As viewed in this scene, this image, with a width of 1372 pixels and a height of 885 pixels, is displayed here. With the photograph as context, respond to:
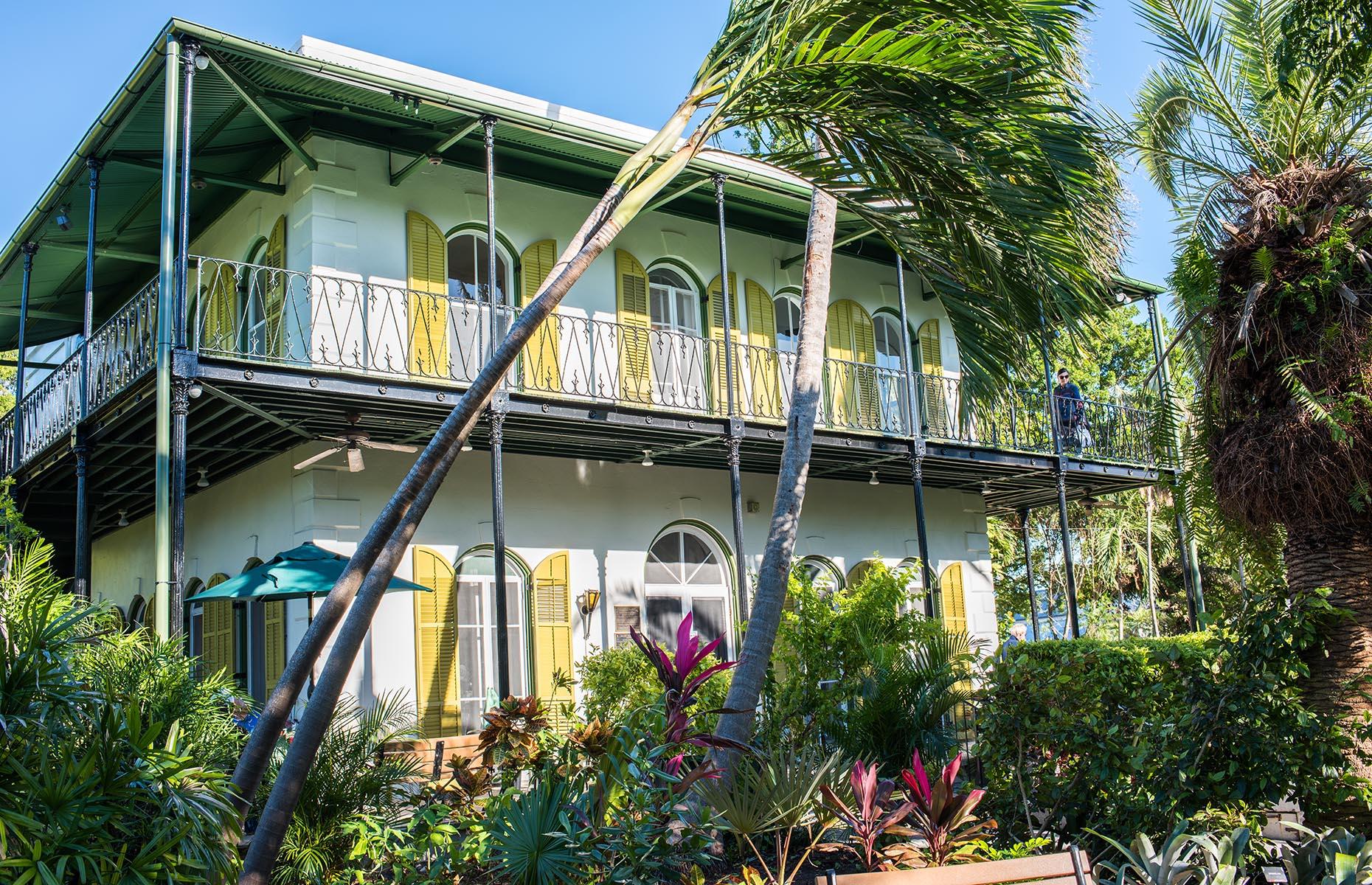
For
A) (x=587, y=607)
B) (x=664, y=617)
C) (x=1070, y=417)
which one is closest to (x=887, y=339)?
(x=1070, y=417)

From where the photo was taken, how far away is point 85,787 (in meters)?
3.97

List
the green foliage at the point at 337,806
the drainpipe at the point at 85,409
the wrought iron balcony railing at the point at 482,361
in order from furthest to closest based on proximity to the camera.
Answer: the drainpipe at the point at 85,409 → the wrought iron balcony railing at the point at 482,361 → the green foliage at the point at 337,806

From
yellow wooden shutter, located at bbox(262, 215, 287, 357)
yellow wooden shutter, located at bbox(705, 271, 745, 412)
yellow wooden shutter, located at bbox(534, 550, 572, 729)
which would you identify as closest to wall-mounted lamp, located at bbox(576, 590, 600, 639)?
yellow wooden shutter, located at bbox(534, 550, 572, 729)

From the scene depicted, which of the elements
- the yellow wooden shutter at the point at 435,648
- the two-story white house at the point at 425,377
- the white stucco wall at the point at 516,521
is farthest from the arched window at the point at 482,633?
the white stucco wall at the point at 516,521

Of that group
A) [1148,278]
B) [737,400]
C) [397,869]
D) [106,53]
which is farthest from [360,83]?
[1148,278]

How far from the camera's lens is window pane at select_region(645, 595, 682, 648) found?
44.1 feet

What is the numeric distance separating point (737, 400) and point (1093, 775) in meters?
7.49

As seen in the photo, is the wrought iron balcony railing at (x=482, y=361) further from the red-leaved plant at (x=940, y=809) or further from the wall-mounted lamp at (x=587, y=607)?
the red-leaved plant at (x=940, y=809)

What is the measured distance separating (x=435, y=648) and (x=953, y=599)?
7988 mm

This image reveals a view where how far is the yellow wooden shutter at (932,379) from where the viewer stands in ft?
48.5

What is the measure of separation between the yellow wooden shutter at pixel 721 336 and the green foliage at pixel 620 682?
10.3 ft

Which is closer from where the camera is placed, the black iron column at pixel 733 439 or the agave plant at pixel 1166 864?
the agave plant at pixel 1166 864

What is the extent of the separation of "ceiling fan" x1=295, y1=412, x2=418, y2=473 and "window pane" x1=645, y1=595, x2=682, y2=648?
3.64m

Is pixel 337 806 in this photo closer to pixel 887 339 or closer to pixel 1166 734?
pixel 1166 734
